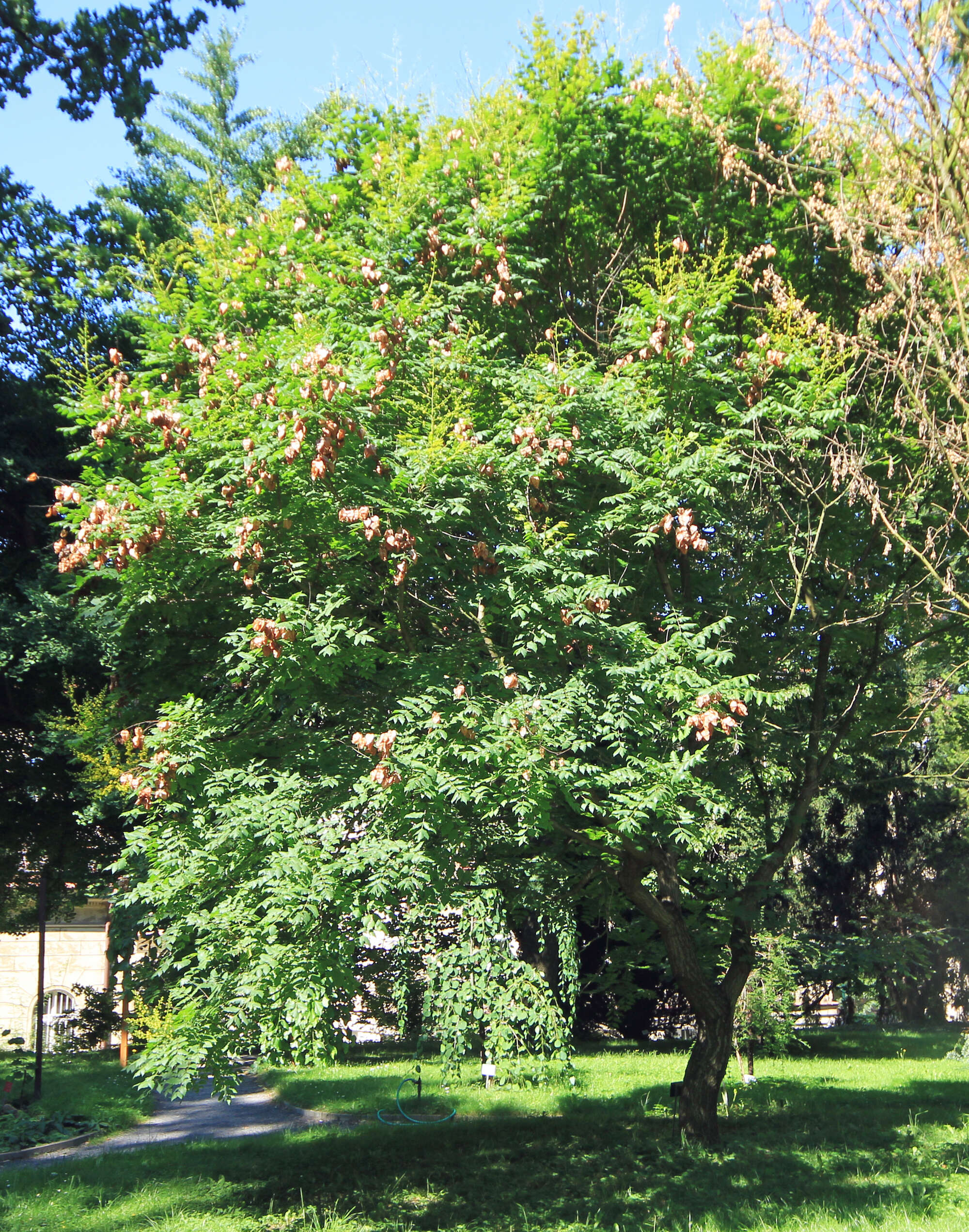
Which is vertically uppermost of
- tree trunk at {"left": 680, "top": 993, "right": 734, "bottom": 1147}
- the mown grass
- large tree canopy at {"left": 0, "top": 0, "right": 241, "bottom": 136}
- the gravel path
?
large tree canopy at {"left": 0, "top": 0, "right": 241, "bottom": 136}

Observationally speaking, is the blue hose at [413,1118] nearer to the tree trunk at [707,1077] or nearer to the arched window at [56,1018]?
the tree trunk at [707,1077]

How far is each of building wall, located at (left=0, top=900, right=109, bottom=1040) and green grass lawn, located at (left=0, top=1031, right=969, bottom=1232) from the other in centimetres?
1573

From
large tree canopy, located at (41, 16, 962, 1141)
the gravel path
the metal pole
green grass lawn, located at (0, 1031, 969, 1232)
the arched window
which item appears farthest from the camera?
the arched window

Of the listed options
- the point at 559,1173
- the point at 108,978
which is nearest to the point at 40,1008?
the point at 108,978

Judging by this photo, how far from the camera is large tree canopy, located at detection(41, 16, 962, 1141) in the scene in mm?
6891

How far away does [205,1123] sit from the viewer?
13234 millimetres

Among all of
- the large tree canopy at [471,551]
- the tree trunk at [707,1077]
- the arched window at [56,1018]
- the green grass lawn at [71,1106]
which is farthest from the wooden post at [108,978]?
the tree trunk at [707,1077]

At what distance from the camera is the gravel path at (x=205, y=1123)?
1103 cm

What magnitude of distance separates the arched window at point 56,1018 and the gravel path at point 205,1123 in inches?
217

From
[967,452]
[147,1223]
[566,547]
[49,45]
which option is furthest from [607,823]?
[49,45]

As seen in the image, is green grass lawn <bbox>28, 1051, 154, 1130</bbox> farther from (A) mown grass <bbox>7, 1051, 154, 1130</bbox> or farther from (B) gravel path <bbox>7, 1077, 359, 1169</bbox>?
(B) gravel path <bbox>7, 1077, 359, 1169</bbox>

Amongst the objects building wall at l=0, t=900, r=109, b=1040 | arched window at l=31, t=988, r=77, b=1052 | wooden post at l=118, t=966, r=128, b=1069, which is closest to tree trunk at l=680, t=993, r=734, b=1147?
wooden post at l=118, t=966, r=128, b=1069

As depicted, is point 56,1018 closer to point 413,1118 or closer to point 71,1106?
point 71,1106

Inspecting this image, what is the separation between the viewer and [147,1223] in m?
7.67
